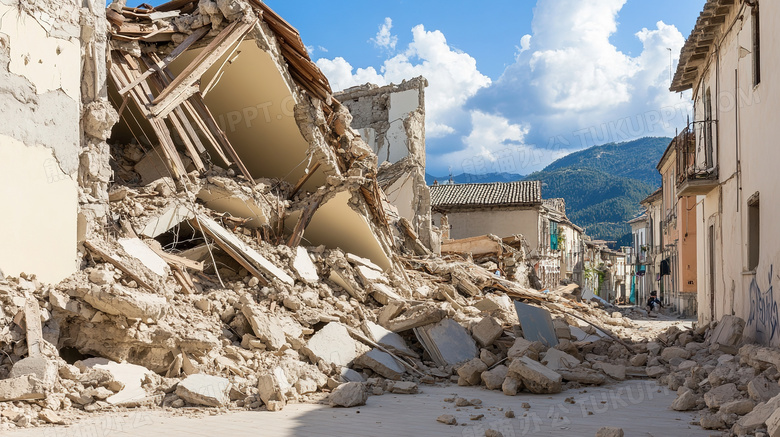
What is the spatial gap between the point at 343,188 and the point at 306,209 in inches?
34.1

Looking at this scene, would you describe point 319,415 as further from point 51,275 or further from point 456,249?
point 456,249

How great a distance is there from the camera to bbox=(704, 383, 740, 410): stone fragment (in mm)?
6191

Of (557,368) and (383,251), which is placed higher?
(383,251)

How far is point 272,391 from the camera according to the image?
22.9 ft

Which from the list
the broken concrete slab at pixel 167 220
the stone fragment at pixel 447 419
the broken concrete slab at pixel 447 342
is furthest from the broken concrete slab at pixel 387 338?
the broken concrete slab at pixel 167 220

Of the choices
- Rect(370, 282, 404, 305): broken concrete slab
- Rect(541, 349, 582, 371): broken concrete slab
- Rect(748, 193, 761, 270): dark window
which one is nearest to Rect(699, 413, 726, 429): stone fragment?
Rect(541, 349, 582, 371): broken concrete slab

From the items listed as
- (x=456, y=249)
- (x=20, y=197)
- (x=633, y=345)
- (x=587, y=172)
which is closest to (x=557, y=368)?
(x=633, y=345)

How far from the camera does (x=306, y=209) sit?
1258 cm

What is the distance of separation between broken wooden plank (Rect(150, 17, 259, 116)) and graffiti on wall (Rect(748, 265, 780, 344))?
9.10m

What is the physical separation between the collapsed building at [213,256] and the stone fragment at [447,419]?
4.05 ft

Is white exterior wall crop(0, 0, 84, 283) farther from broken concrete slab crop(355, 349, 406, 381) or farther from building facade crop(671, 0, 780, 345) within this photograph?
building facade crop(671, 0, 780, 345)

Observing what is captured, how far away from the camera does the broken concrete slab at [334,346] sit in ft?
28.3

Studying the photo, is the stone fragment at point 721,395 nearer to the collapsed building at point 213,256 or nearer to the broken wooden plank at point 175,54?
the collapsed building at point 213,256

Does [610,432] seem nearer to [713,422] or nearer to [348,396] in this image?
[713,422]
